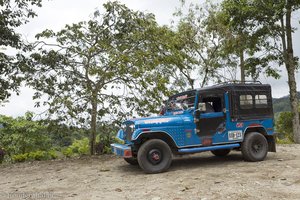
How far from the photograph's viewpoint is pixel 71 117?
36.8 feet

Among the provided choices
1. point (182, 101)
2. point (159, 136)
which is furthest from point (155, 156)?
point (182, 101)

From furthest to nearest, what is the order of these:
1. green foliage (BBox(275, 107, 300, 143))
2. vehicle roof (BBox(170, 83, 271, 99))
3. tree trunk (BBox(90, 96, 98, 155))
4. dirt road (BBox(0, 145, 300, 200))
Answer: green foliage (BBox(275, 107, 300, 143)), tree trunk (BBox(90, 96, 98, 155)), vehicle roof (BBox(170, 83, 271, 99)), dirt road (BBox(0, 145, 300, 200))

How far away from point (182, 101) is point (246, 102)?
1.77 meters

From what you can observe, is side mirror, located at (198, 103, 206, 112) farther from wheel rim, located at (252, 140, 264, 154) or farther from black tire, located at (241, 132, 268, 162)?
wheel rim, located at (252, 140, 264, 154)

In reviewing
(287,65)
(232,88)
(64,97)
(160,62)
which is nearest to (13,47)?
(64,97)

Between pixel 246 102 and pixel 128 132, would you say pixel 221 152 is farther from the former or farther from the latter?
pixel 128 132

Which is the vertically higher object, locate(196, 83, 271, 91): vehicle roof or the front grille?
locate(196, 83, 271, 91): vehicle roof

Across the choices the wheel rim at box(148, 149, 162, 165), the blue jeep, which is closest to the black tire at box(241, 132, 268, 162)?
the blue jeep

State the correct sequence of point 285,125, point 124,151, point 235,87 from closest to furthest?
1. point 124,151
2. point 235,87
3. point 285,125

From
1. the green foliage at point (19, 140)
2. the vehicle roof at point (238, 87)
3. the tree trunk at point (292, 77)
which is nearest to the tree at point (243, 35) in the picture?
the tree trunk at point (292, 77)

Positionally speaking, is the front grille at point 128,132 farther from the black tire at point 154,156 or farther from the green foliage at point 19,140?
the green foliage at point 19,140

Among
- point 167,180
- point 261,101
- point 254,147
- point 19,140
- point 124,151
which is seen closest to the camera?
point 167,180

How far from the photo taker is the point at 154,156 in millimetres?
8062

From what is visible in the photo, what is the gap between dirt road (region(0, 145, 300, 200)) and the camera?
5.91 m
